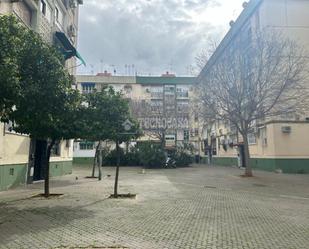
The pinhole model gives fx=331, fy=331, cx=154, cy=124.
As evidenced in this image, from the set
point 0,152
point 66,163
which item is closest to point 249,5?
point 66,163

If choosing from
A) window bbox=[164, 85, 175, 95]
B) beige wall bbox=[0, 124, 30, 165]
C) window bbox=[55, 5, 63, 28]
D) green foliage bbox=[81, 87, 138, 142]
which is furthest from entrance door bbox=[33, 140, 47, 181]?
window bbox=[164, 85, 175, 95]

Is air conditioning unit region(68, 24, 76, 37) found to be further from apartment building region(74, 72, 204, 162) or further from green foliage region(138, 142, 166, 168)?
apartment building region(74, 72, 204, 162)

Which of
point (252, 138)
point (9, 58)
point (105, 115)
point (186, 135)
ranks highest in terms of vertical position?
point (186, 135)

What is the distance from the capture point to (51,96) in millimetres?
9508

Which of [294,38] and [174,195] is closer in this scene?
[174,195]

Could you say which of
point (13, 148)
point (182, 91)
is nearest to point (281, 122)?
point (13, 148)

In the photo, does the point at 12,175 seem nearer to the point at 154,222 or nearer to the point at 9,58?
the point at 9,58

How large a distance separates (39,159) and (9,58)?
46.2 feet

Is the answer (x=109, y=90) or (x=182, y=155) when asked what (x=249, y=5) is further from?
(x=109, y=90)

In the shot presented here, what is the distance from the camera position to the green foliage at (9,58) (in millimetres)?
7739

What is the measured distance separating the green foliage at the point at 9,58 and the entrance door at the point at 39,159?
11.8 meters

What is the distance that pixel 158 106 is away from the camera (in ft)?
160

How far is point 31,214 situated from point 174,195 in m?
6.25

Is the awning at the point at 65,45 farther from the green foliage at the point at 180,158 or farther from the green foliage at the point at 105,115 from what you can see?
the green foliage at the point at 180,158
